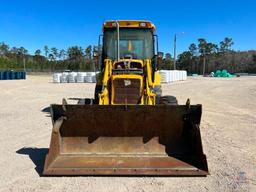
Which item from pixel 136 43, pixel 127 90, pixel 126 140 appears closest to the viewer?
pixel 126 140

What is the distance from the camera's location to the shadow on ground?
17.5 feet

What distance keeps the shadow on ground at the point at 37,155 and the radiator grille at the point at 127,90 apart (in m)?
1.95

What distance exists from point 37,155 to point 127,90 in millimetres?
2333

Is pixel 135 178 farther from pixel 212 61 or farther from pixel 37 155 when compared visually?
pixel 212 61

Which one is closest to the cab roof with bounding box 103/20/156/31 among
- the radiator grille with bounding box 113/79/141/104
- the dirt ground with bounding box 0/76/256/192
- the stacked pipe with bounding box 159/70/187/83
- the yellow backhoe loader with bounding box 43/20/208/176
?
the radiator grille with bounding box 113/79/141/104

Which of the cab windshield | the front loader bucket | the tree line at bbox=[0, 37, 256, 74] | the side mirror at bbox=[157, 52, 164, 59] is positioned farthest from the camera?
the tree line at bbox=[0, 37, 256, 74]

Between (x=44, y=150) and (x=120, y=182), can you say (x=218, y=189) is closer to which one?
(x=120, y=182)

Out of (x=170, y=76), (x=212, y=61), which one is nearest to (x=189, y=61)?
(x=212, y=61)

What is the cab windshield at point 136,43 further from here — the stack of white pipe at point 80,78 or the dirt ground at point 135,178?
the stack of white pipe at point 80,78

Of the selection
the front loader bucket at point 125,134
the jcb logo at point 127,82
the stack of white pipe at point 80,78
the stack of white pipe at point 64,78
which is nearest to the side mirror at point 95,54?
the jcb logo at point 127,82

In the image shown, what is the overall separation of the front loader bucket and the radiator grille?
4.96 feet

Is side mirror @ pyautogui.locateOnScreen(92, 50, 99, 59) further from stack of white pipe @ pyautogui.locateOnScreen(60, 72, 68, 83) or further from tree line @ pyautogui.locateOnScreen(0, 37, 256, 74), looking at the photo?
tree line @ pyautogui.locateOnScreen(0, 37, 256, 74)

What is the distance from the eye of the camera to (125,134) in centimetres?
569

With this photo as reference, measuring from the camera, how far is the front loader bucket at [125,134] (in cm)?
532
